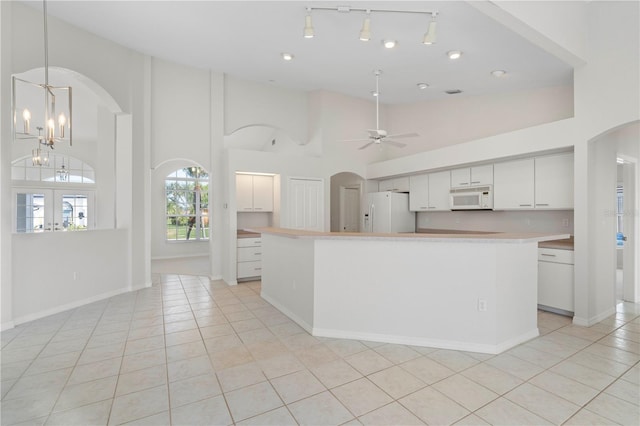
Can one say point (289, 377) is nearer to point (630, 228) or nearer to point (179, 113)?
point (179, 113)

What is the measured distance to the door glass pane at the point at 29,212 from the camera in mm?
7246

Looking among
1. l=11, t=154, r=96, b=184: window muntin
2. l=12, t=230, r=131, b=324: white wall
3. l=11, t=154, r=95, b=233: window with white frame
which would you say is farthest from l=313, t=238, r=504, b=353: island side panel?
l=11, t=154, r=96, b=184: window muntin

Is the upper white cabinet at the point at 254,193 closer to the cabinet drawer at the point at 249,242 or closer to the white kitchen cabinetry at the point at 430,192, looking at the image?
the cabinet drawer at the point at 249,242

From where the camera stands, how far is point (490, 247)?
2809 millimetres

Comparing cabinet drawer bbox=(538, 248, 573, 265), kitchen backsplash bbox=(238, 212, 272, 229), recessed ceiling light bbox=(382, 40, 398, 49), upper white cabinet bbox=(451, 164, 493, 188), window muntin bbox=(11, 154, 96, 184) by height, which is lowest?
cabinet drawer bbox=(538, 248, 573, 265)

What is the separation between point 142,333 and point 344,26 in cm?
430

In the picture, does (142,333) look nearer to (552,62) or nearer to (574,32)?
(574,32)

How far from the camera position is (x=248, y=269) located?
5754mm

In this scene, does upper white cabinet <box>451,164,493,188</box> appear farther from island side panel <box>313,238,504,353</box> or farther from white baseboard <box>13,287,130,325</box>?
white baseboard <box>13,287,130,325</box>

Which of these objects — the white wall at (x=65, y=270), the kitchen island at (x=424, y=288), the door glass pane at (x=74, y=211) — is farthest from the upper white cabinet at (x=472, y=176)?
the door glass pane at (x=74, y=211)

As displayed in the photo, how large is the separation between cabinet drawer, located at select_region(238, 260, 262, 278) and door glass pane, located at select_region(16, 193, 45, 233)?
5.53 metres

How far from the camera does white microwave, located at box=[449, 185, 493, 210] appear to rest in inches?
192

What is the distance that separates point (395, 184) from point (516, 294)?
3.98 m

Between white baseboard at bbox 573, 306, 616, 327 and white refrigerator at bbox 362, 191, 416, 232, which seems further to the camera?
white refrigerator at bbox 362, 191, 416, 232
